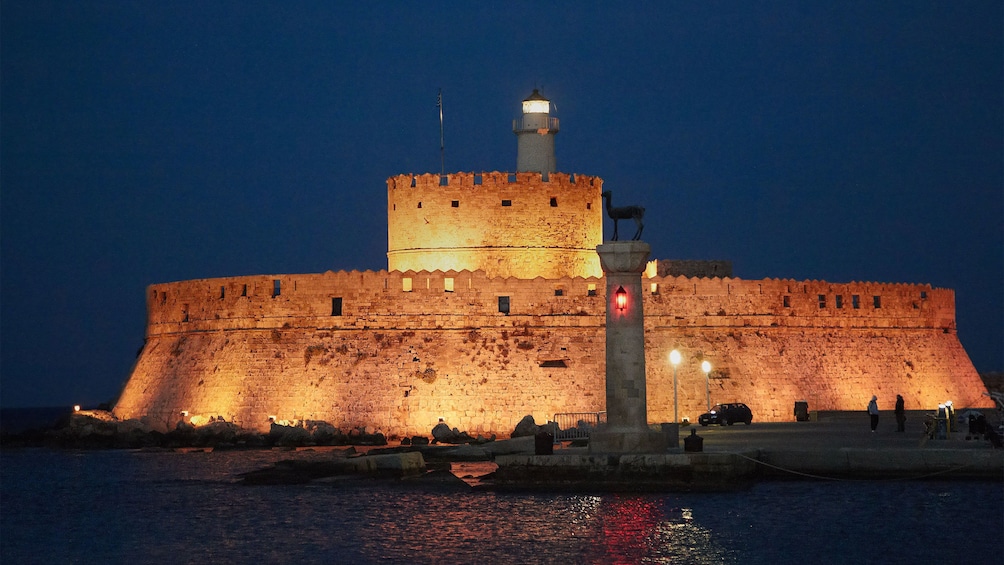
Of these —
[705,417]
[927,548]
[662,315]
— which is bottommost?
[927,548]

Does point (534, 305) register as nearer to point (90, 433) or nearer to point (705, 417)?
point (705, 417)

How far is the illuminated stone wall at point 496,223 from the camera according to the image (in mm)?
34656

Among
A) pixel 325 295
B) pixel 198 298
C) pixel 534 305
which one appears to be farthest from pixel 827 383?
pixel 198 298

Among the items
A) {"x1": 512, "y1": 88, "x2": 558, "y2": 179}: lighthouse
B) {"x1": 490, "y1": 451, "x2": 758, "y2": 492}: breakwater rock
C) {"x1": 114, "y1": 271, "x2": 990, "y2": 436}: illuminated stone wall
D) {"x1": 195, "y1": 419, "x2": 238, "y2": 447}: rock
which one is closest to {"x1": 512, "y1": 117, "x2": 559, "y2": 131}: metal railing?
{"x1": 512, "y1": 88, "x2": 558, "y2": 179}: lighthouse

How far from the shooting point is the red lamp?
2167 cm

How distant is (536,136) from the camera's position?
35.9m

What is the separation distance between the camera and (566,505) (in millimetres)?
A: 21312

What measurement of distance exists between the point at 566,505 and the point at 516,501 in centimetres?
89

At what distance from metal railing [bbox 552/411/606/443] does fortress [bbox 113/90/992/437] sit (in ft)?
1.76

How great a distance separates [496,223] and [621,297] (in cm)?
1322

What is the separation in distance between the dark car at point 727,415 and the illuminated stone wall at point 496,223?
7094 millimetres

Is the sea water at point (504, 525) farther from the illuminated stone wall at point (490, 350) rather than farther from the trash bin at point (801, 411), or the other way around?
the trash bin at point (801, 411)

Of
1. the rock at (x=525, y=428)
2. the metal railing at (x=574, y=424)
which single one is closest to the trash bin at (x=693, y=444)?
the metal railing at (x=574, y=424)

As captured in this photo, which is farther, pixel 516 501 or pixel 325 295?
pixel 325 295
